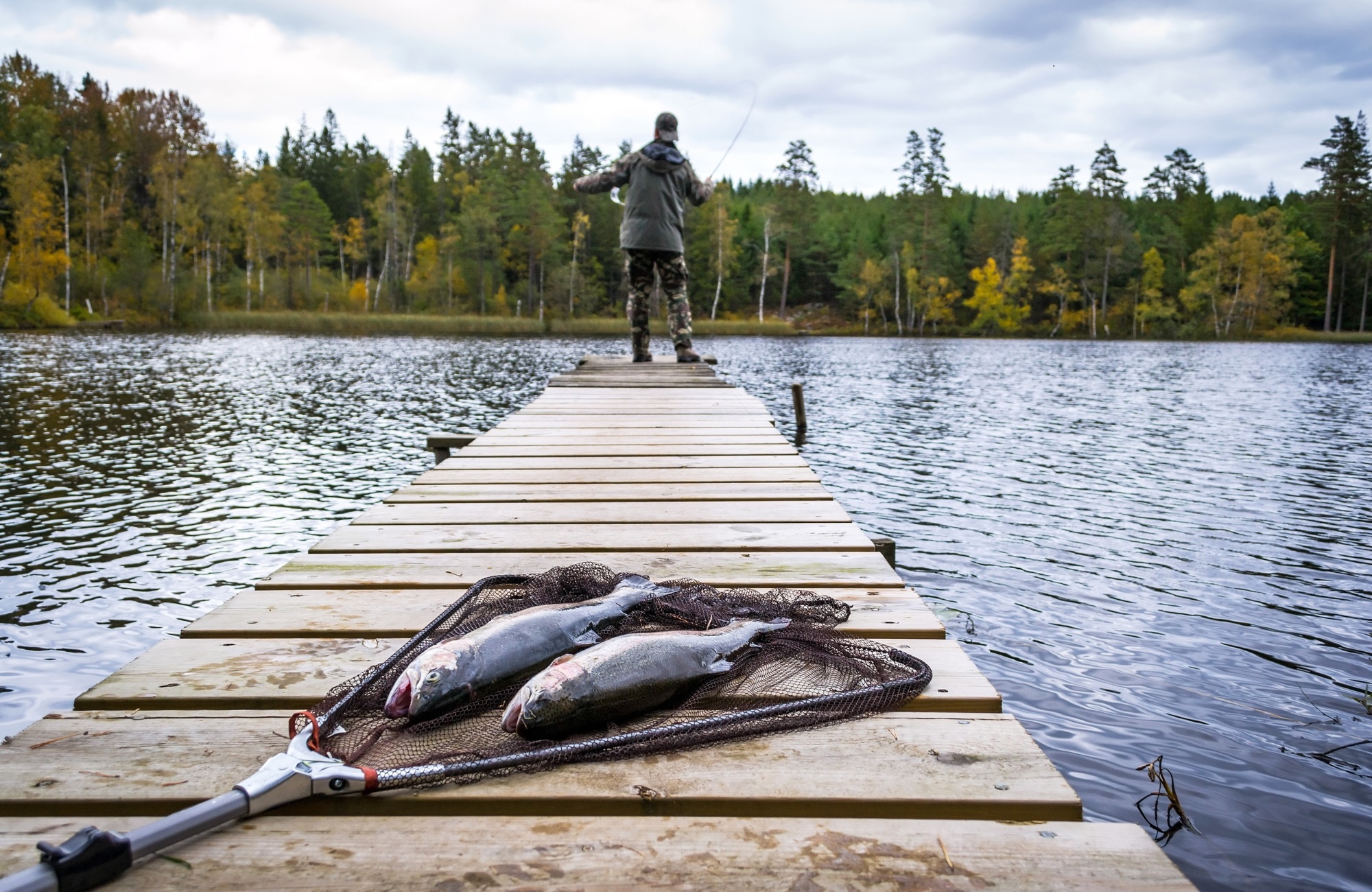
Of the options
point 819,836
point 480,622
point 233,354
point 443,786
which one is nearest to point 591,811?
point 443,786

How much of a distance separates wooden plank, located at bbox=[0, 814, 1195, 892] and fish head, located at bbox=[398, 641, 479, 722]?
1.14 ft

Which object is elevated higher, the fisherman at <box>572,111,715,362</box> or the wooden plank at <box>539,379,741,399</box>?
the fisherman at <box>572,111,715,362</box>

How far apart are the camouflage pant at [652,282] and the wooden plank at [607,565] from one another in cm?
785

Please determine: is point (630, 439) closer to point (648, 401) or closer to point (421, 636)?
point (648, 401)

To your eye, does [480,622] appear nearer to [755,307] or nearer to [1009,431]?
[1009,431]

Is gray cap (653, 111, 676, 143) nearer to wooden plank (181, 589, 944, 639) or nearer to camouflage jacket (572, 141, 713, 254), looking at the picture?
camouflage jacket (572, 141, 713, 254)

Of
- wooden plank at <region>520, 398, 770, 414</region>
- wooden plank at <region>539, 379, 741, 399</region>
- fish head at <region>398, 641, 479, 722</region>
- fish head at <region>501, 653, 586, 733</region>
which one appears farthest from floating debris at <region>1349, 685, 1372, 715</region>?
wooden plank at <region>539, 379, 741, 399</region>

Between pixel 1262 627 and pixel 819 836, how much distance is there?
5522 mm

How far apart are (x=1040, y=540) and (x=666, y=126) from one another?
6.56m

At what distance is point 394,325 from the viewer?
5709cm

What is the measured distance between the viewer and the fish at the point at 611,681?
6.67ft

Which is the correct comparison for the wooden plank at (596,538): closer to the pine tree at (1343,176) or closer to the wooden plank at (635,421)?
the wooden plank at (635,421)

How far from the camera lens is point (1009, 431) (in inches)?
605

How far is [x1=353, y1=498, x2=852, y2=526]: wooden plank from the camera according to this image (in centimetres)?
450
